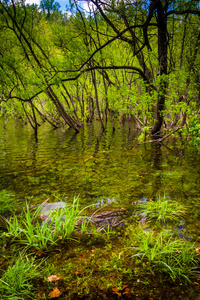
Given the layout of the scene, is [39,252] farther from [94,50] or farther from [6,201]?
[94,50]

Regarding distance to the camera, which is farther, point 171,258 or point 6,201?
point 6,201

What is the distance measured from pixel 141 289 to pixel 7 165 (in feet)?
21.4

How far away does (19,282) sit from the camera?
5.32 ft

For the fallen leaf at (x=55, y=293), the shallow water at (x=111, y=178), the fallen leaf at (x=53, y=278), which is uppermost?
the shallow water at (x=111, y=178)

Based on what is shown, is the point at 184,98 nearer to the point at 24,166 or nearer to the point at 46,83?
the point at 46,83

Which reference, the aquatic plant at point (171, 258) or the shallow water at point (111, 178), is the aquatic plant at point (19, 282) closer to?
the aquatic plant at point (171, 258)

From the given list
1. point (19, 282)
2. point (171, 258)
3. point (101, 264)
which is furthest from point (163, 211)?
point (19, 282)

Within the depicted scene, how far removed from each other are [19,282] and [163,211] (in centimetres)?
244

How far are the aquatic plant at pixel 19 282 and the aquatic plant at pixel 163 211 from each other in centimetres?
200

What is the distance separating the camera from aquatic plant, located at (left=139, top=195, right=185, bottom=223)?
2842mm

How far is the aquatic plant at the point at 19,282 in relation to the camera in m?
1.55

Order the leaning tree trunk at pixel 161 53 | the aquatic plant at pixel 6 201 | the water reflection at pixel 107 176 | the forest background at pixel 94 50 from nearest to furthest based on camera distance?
the aquatic plant at pixel 6 201 < the water reflection at pixel 107 176 < the leaning tree trunk at pixel 161 53 < the forest background at pixel 94 50

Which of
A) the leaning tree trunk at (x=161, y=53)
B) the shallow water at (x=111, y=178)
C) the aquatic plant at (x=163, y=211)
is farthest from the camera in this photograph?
the leaning tree trunk at (x=161, y=53)

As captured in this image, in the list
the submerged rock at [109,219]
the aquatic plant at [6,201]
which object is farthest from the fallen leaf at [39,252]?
the aquatic plant at [6,201]
